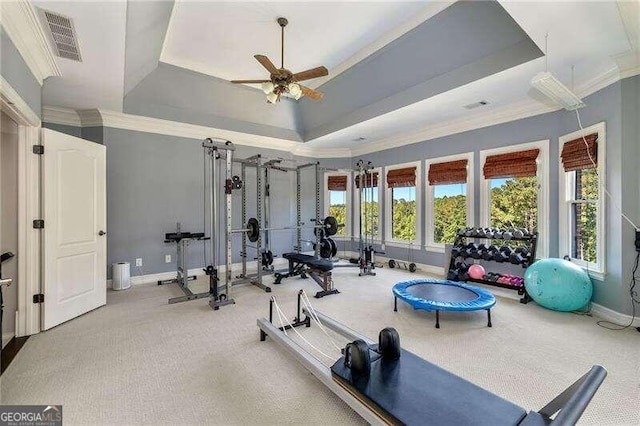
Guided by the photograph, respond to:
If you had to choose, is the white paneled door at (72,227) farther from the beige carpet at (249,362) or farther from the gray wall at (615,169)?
the gray wall at (615,169)

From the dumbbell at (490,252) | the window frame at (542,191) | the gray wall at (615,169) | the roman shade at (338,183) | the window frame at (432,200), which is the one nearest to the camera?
the gray wall at (615,169)

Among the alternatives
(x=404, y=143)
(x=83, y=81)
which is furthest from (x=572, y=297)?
(x=83, y=81)

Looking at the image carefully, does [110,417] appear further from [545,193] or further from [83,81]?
[545,193]

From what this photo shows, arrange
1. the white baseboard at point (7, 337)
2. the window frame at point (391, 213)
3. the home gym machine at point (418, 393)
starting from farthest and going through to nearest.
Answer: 1. the window frame at point (391, 213)
2. the white baseboard at point (7, 337)
3. the home gym machine at point (418, 393)

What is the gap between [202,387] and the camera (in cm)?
204

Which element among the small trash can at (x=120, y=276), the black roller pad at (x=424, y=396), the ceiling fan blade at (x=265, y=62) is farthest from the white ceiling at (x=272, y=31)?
the black roller pad at (x=424, y=396)

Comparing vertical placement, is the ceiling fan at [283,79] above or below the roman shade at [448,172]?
above

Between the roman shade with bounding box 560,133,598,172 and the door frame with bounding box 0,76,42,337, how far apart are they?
6.17m

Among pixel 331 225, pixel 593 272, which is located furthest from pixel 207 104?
pixel 593 272

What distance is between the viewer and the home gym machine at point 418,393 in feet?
4.33

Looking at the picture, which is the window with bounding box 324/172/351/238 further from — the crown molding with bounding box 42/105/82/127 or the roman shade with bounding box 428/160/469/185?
the crown molding with bounding box 42/105/82/127

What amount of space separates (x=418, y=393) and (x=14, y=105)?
12.6 ft

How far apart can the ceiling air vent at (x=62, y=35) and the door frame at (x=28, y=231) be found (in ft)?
2.29

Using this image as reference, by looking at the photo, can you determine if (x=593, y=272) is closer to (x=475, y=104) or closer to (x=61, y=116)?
(x=475, y=104)
